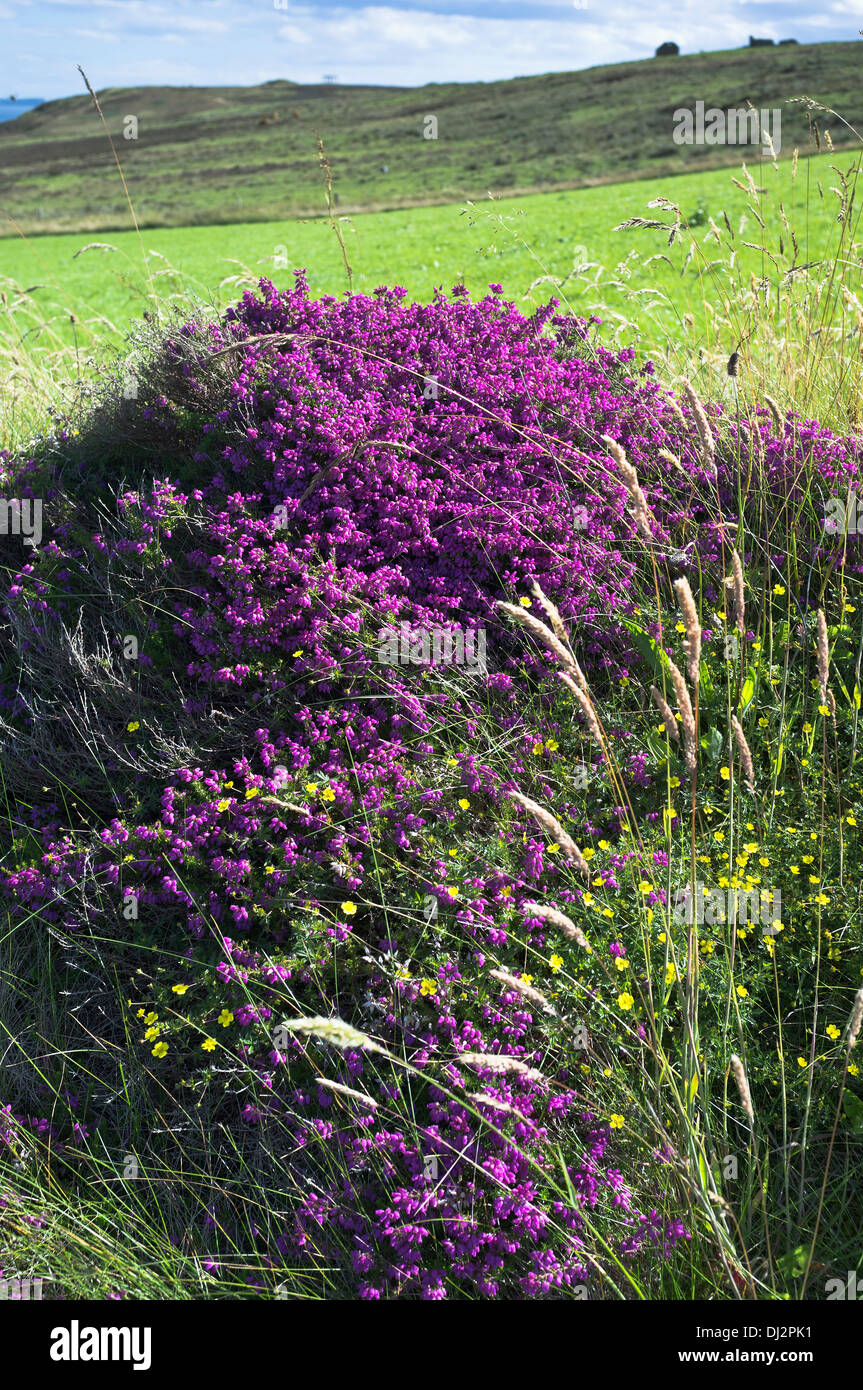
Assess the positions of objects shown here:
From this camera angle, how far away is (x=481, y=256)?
1647 cm

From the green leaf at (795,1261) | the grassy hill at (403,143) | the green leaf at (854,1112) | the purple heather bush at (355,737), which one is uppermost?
the grassy hill at (403,143)

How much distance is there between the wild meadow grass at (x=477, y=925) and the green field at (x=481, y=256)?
2167mm

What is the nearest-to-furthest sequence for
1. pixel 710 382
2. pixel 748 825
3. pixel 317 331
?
1. pixel 748 825
2. pixel 317 331
3. pixel 710 382

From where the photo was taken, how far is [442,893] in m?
2.81

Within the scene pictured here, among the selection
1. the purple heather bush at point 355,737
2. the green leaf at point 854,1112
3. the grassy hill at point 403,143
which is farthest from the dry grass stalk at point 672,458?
the grassy hill at point 403,143

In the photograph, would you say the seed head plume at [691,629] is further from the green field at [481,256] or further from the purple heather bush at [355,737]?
the green field at [481,256]

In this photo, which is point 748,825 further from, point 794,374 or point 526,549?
point 794,374

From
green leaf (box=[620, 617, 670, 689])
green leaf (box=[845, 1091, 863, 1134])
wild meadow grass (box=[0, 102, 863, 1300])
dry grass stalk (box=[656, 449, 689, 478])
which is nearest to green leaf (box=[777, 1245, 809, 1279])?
wild meadow grass (box=[0, 102, 863, 1300])

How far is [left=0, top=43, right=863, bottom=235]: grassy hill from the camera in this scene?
51.3m

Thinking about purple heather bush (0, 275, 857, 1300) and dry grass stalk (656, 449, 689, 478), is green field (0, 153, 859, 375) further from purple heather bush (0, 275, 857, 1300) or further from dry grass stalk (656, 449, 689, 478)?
dry grass stalk (656, 449, 689, 478)

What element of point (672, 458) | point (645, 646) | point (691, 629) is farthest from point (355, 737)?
point (691, 629)

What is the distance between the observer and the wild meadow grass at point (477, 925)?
2.25 metres
